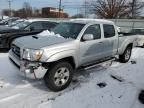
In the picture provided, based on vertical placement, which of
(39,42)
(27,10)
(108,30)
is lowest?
(39,42)

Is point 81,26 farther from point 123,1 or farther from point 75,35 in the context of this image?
point 123,1

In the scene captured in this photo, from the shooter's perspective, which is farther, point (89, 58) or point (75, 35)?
point (89, 58)

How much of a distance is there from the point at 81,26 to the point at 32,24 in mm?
6623

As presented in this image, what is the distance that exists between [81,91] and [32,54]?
61.2 inches

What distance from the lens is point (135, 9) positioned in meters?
42.8

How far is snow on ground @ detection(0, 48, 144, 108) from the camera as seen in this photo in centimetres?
A: 438

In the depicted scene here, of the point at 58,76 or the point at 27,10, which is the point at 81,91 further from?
the point at 27,10

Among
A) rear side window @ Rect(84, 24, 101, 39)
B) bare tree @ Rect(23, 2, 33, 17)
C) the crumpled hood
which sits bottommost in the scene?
the crumpled hood

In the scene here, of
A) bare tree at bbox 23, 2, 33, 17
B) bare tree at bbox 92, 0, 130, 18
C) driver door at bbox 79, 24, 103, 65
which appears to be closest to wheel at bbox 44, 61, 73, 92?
driver door at bbox 79, 24, 103, 65

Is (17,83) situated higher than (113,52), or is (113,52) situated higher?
(113,52)

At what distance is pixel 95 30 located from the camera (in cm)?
605

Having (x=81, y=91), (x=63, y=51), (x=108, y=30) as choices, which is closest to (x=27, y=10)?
(x=108, y=30)

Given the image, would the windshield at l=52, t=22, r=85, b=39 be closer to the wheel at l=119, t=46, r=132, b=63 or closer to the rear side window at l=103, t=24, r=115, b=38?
the rear side window at l=103, t=24, r=115, b=38

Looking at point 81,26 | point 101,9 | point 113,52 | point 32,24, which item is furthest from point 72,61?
point 101,9
